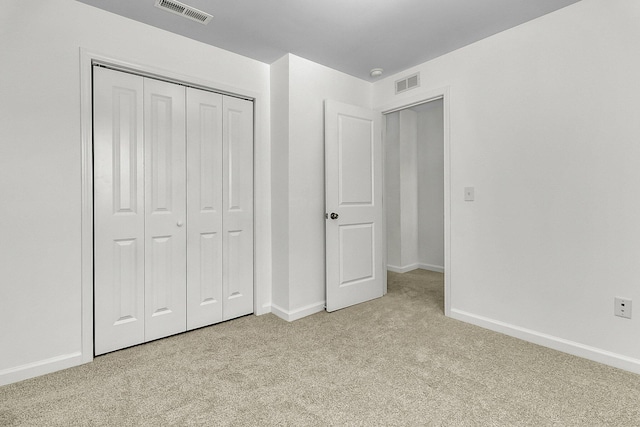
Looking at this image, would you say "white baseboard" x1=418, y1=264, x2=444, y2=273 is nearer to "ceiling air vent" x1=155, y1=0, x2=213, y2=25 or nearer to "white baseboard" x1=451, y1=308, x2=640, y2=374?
"white baseboard" x1=451, y1=308, x2=640, y2=374

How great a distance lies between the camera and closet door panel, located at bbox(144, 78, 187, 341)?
2.38 m

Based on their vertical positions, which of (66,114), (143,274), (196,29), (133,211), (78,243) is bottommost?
(143,274)

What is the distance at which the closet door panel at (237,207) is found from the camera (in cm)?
279

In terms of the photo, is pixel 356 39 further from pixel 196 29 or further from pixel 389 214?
pixel 389 214

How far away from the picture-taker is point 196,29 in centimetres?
241

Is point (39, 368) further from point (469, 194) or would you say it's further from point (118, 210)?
point (469, 194)

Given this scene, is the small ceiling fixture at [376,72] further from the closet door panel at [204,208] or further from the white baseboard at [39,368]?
the white baseboard at [39,368]

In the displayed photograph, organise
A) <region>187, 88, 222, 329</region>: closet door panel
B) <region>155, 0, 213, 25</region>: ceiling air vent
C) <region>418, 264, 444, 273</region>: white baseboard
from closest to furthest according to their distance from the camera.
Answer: <region>155, 0, 213, 25</region>: ceiling air vent < <region>187, 88, 222, 329</region>: closet door panel < <region>418, 264, 444, 273</region>: white baseboard

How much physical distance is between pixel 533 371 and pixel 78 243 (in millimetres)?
3019

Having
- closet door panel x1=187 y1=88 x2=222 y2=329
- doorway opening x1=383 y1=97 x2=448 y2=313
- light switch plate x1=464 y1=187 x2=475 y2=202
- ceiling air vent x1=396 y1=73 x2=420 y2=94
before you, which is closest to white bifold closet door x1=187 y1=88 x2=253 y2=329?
closet door panel x1=187 y1=88 x2=222 y2=329

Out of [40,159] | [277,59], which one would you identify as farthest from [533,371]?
[40,159]

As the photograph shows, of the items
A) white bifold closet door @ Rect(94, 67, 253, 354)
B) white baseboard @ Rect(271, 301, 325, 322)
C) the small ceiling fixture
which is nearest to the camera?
white bifold closet door @ Rect(94, 67, 253, 354)

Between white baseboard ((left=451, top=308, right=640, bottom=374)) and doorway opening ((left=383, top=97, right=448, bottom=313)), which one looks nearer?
white baseboard ((left=451, top=308, right=640, bottom=374))

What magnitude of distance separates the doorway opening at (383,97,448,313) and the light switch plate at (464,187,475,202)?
1970 millimetres
